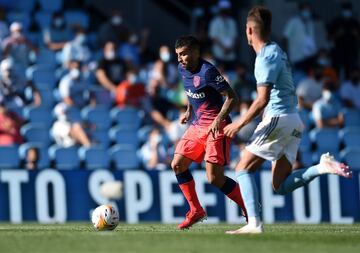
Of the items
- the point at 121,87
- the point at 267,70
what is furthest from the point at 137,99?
the point at 267,70

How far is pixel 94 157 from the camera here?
757 inches

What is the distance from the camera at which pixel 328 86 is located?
21.2m

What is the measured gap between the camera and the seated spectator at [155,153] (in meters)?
19.5

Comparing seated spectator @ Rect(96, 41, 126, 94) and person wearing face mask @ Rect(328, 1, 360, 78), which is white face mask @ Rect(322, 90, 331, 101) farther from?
seated spectator @ Rect(96, 41, 126, 94)

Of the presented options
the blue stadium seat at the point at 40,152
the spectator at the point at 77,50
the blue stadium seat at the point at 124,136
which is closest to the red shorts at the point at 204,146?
the blue stadium seat at the point at 40,152

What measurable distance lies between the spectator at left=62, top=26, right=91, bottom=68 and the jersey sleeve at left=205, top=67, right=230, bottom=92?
9.46 meters

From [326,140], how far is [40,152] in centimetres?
549

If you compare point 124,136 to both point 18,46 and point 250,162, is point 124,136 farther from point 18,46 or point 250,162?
point 250,162

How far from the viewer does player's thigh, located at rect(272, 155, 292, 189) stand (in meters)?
11.0

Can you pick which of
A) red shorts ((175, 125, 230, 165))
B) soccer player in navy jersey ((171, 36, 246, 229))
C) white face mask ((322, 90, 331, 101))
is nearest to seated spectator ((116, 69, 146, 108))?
white face mask ((322, 90, 331, 101))

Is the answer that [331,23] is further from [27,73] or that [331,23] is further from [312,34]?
[27,73]

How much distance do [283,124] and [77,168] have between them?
8.81 meters

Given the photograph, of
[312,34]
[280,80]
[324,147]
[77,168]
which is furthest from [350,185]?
[280,80]

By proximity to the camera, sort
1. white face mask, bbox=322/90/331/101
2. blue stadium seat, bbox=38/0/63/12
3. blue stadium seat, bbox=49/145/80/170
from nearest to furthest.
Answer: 1. blue stadium seat, bbox=49/145/80/170
2. white face mask, bbox=322/90/331/101
3. blue stadium seat, bbox=38/0/63/12
